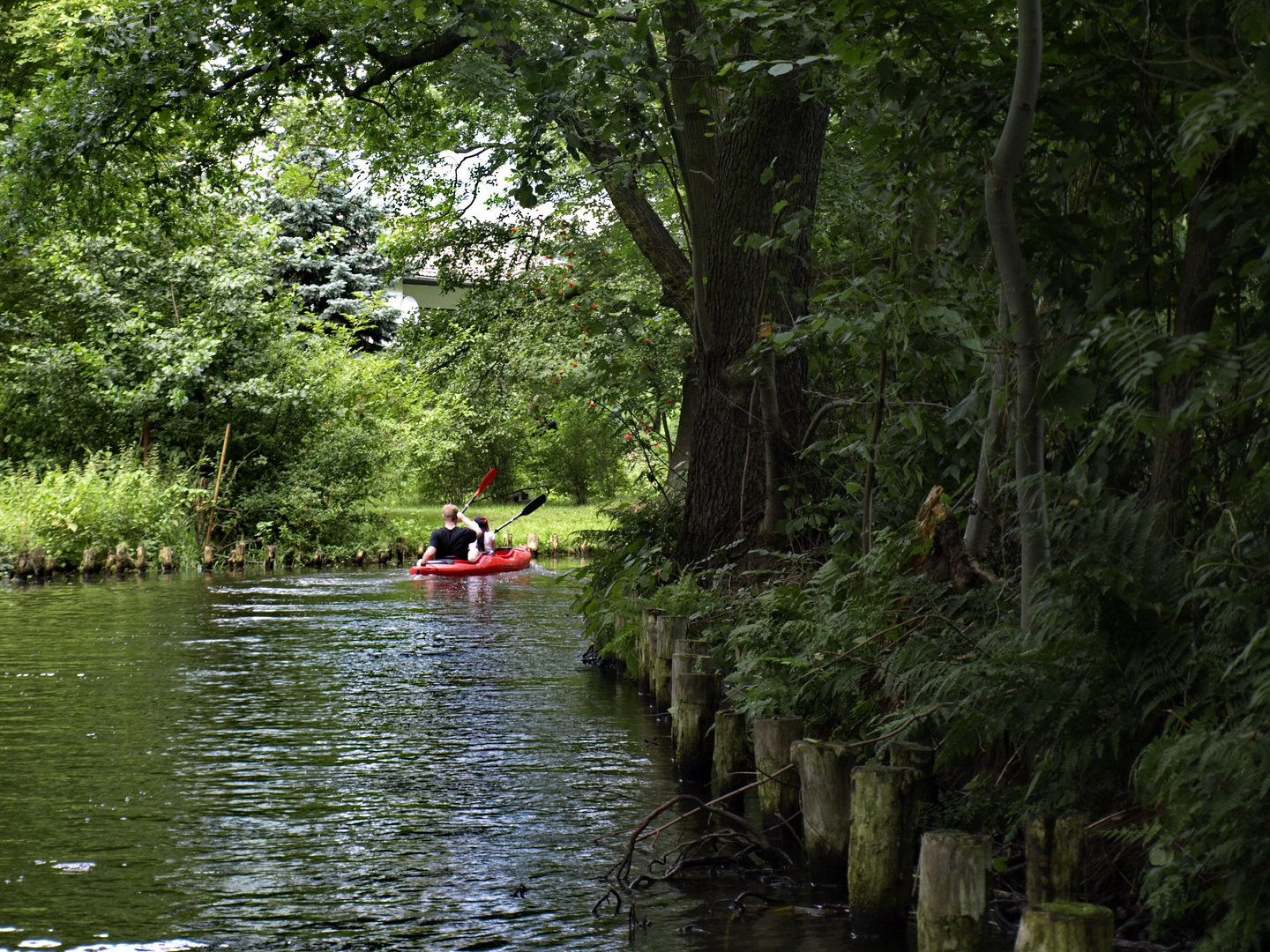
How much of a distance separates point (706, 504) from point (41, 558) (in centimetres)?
1228

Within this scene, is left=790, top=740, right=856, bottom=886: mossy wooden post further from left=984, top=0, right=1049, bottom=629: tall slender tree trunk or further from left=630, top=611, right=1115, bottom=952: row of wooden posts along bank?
left=984, top=0, right=1049, bottom=629: tall slender tree trunk

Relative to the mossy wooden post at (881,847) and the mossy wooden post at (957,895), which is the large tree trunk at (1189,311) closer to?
the mossy wooden post at (881,847)

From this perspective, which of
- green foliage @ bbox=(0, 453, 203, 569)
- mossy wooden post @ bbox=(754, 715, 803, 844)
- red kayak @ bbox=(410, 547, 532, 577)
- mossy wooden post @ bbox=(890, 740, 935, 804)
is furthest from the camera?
red kayak @ bbox=(410, 547, 532, 577)

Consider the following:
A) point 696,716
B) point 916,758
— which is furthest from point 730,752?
point 916,758

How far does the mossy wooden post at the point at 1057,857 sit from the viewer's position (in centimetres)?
394

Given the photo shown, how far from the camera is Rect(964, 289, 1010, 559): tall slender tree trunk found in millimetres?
5293

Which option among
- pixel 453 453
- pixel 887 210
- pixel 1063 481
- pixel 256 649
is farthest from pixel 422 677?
pixel 453 453

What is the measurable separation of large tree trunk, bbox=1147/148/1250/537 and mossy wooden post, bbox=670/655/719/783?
9.22 ft

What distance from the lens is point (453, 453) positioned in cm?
3222

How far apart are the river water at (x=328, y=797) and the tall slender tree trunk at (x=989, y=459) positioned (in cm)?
175

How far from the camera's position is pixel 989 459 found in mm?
5613

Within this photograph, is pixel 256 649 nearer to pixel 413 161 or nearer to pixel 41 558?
pixel 41 558

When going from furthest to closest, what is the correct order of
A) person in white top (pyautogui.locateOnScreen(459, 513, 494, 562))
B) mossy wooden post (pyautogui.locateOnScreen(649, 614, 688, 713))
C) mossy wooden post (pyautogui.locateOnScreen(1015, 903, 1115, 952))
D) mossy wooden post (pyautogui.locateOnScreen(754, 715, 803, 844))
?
person in white top (pyautogui.locateOnScreen(459, 513, 494, 562)) → mossy wooden post (pyautogui.locateOnScreen(649, 614, 688, 713)) → mossy wooden post (pyautogui.locateOnScreen(754, 715, 803, 844)) → mossy wooden post (pyautogui.locateOnScreen(1015, 903, 1115, 952))

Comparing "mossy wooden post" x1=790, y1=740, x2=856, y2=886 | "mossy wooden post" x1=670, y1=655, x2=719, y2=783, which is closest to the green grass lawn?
"mossy wooden post" x1=670, y1=655, x2=719, y2=783
